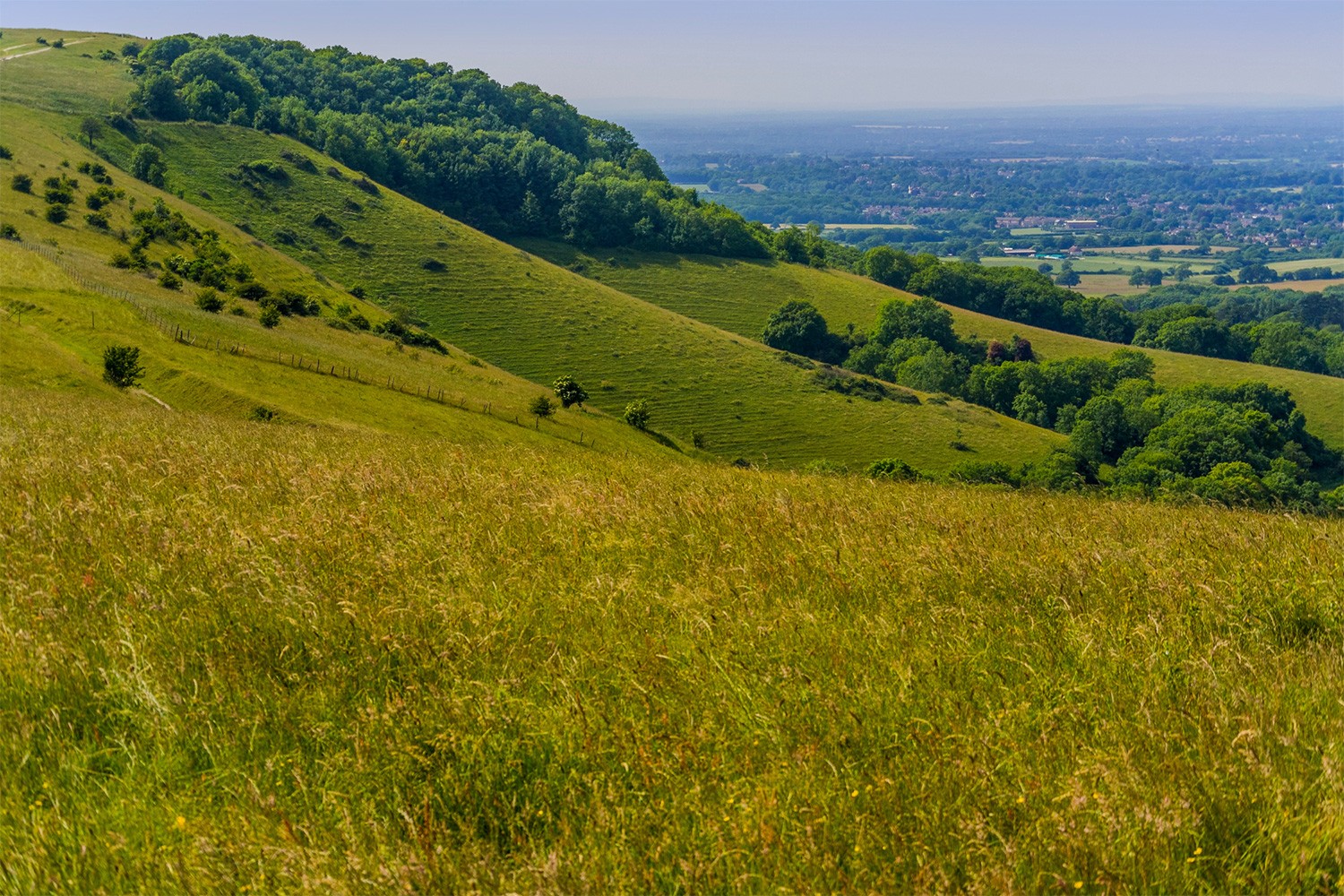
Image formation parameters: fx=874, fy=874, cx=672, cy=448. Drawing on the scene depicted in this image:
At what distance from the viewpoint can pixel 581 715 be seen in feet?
13.3

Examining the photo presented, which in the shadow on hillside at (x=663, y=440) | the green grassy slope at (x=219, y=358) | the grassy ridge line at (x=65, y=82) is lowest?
the shadow on hillside at (x=663, y=440)

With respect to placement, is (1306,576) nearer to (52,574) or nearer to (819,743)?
(819,743)

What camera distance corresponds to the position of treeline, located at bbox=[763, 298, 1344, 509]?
113m

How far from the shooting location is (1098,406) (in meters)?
134

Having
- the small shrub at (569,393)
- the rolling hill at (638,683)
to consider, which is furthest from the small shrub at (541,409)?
the rolling hill at (638,683)

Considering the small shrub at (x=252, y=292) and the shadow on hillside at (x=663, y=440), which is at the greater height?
the small shrub at (x=252, y=292)

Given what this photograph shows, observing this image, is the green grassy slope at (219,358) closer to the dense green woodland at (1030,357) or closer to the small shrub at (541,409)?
the small shrub at (541,409)

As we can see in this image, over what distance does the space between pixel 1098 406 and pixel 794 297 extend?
6545 centimetres

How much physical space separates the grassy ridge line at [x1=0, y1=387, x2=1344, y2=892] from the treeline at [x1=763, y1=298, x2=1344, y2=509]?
97.7 m

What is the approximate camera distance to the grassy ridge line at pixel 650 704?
127 inches

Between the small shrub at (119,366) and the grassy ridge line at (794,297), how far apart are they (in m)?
132

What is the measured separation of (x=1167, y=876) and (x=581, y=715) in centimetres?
239

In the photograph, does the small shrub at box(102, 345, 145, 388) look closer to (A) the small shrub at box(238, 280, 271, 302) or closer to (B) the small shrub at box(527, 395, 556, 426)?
(B) the small shrub at box(527, 395, 556, 426)

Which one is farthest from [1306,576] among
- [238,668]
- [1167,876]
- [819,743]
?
[238,668]
